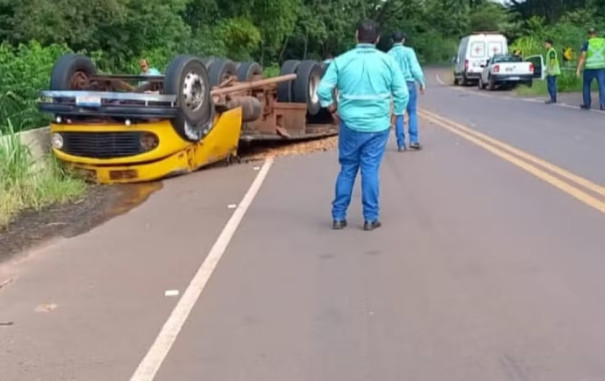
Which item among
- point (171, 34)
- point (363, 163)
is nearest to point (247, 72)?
point (363, 163)

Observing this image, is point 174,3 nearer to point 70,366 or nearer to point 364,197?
point 364,197

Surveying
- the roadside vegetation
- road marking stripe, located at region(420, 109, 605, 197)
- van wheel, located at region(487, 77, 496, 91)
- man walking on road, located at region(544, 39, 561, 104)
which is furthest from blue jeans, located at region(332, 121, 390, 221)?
van wheel, located at region(487, 77, 496, 91)

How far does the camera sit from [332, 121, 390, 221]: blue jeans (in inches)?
324

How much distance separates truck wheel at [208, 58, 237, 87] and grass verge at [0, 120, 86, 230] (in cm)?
343

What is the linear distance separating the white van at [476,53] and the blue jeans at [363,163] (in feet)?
108

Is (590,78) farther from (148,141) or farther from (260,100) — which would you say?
(148,141)

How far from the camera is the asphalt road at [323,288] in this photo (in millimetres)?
4980

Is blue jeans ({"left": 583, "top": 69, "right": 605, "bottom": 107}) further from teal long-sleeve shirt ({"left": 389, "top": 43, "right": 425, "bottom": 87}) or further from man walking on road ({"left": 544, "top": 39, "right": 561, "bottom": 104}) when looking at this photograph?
teal long-sleeve shirt ({"left": 389, "top": 43, "right": 425, "bottom": 87})

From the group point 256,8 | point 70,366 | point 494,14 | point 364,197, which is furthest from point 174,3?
point 494,14

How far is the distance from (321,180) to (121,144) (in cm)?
238

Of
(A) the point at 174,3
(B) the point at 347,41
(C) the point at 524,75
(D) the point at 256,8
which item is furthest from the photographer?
(B) the point at 347,41

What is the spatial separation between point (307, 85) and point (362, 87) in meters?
6.96

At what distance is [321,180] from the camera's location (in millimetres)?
11359

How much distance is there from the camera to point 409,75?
13695mm
